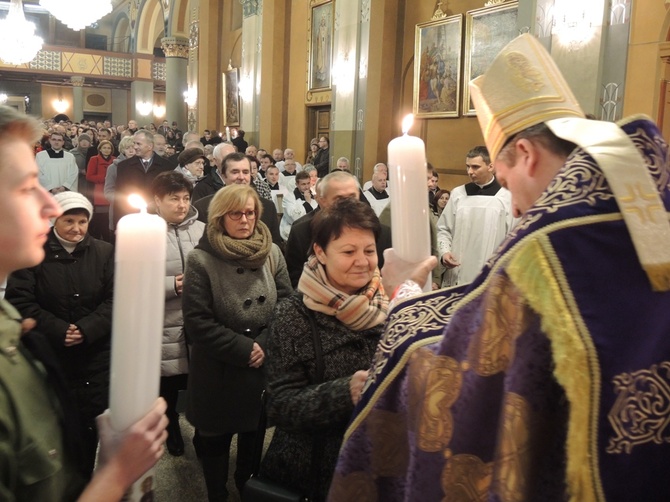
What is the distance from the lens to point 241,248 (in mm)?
2738

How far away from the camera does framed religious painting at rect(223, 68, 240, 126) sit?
15316 mm

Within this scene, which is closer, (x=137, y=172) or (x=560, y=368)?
(x=560, y=368)

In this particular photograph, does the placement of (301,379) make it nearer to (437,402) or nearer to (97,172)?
(437,402)

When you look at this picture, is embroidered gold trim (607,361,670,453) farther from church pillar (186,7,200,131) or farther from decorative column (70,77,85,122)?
decorative column (70,77,85,122)

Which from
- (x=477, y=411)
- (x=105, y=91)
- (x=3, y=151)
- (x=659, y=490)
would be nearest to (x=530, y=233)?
(x=477, y=411)

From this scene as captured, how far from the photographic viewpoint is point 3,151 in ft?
3.14

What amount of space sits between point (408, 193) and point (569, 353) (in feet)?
1.73

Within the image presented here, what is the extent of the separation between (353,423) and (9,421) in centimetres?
66

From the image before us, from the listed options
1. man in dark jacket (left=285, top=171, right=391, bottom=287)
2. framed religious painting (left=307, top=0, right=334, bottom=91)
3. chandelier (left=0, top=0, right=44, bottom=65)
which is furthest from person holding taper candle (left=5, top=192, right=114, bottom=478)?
framed religious painting (left=307, top=0, right=334, bottom=91)

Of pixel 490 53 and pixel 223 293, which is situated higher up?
pixel 490 53

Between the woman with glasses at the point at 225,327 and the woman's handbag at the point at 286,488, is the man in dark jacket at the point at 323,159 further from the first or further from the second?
the woman's handbag at the point at 286,488

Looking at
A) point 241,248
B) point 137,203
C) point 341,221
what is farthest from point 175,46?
point 137,203

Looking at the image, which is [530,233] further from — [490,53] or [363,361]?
[490,53]

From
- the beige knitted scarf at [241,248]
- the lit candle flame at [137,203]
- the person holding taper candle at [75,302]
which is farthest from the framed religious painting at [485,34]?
the lit candle flame at [137,203]
